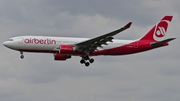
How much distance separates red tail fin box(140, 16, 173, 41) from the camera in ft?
310

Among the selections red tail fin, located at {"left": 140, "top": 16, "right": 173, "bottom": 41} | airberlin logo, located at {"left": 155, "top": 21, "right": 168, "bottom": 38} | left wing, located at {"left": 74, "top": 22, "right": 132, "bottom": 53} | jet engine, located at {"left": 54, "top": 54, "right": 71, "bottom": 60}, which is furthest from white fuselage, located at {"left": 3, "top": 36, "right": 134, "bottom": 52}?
airberlin logo, located at {"left": 155, "top": 21, "right": 168, "bottom": 38}

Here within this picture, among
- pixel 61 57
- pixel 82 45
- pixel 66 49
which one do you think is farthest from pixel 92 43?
pixel 61 57

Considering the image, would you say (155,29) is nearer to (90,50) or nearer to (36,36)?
(90,50)

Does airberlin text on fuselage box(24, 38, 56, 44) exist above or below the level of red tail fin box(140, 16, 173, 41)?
below

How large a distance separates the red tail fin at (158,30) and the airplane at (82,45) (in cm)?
108

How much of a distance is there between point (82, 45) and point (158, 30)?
620 inches

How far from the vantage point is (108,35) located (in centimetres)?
8350

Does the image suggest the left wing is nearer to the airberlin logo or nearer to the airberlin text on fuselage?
the airberlin text on fuselage

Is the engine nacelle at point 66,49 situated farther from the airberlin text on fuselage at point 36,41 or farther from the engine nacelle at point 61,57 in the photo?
the engine nacelle at point 61,57

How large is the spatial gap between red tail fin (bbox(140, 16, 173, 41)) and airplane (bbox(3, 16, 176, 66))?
1078 millimetres

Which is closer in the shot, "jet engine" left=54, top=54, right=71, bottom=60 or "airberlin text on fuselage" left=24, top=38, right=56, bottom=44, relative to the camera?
"airberlin text on fuselage" left=24, top=38, right=56, bottom=44

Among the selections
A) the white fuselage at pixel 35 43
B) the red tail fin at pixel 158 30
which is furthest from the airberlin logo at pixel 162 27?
the white fuselage at pixel 35 43

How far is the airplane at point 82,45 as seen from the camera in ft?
282

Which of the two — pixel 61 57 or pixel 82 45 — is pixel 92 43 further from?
pixel 61 57
